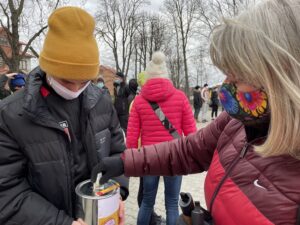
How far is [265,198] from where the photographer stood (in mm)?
1060

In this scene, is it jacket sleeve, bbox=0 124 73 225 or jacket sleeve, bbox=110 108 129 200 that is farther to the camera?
jacket sleeve, bbox=110 108 129 200

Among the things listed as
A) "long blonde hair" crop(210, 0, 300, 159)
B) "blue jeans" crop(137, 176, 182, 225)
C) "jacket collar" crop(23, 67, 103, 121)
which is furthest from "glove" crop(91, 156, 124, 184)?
"blue jeans" crop(137, 176, 182, 225)

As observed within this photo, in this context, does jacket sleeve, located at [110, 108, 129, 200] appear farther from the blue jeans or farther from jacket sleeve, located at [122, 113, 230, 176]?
the blue jeans

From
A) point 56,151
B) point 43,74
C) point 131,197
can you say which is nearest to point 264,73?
point 56,151

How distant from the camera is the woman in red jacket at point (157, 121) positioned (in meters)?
3.38

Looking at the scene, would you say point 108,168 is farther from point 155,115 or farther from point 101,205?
point 155,115

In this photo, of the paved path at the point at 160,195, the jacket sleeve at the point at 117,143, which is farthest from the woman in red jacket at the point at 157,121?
the jacket sleeve at the point at 117,143

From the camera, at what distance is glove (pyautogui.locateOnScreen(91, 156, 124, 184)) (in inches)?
61.7

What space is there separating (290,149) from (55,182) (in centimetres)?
110

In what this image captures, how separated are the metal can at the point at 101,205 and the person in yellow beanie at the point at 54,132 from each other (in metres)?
0.08

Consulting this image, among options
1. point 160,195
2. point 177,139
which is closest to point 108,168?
point 177,139

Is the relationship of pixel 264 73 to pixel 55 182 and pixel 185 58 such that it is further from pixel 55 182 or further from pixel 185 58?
pixel 185 58

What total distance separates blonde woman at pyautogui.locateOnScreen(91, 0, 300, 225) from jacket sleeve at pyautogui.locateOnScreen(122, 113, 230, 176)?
30 cm

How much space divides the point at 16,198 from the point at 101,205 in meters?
0.42
